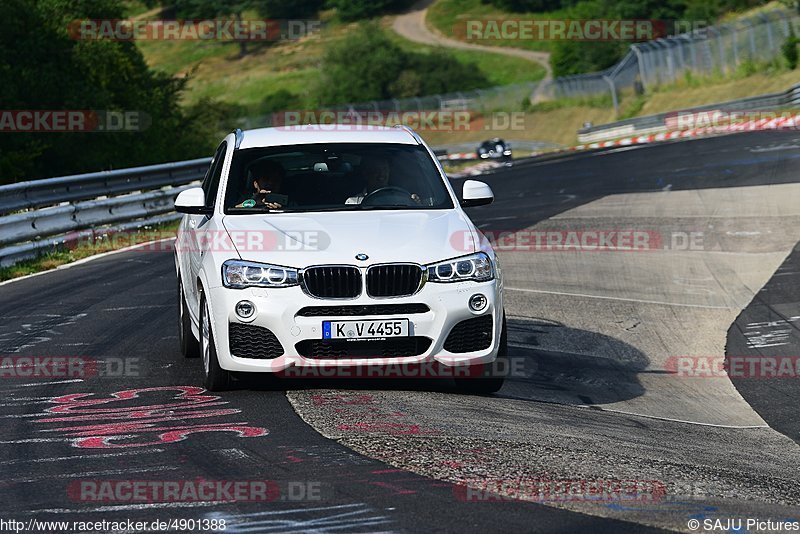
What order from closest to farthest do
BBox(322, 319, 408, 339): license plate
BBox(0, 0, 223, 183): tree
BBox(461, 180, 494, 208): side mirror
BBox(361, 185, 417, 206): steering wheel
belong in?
1. BBox(322, 319, 408, 339): license plate
2. BBox(361, 185, 417, 206): steering wheel
3. BBox(461, 180, 494, 208): side mirror
4. BBox(0, 0, 223, 183): tree

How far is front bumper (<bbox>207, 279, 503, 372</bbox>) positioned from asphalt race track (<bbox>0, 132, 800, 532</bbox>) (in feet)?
0.78

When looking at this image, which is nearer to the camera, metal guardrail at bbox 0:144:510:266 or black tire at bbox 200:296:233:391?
black tire at bbox 200:296:233:391

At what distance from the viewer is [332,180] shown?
937cm

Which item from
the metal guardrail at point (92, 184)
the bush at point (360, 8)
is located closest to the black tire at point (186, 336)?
the metal guardrail at point (92, 184)

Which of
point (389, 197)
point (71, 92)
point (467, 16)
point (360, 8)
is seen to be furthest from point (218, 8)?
point (389, 197)

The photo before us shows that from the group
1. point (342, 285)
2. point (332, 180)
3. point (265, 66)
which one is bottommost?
point (342, 285)

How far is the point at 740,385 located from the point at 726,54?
1977 inches

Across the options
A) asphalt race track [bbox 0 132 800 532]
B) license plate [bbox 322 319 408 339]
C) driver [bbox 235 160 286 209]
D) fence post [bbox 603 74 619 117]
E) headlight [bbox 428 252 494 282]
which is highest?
fence post [bbox 603 74 619 117]

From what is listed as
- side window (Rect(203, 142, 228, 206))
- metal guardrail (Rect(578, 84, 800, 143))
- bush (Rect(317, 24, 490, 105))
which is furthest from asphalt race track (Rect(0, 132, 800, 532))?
bush (Rect(317, 24, 490, 105))

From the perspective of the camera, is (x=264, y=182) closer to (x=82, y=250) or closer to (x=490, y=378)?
(x=490, y=378)

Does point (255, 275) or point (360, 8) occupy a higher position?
point (360, 8)

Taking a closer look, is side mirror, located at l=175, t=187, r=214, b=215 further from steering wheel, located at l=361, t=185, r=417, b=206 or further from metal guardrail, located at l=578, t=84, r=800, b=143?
metal guardrail, located at l=578, t=84, r=800, b=143

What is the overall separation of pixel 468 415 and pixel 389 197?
2.14m

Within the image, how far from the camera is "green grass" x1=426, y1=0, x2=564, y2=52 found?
125 metres
